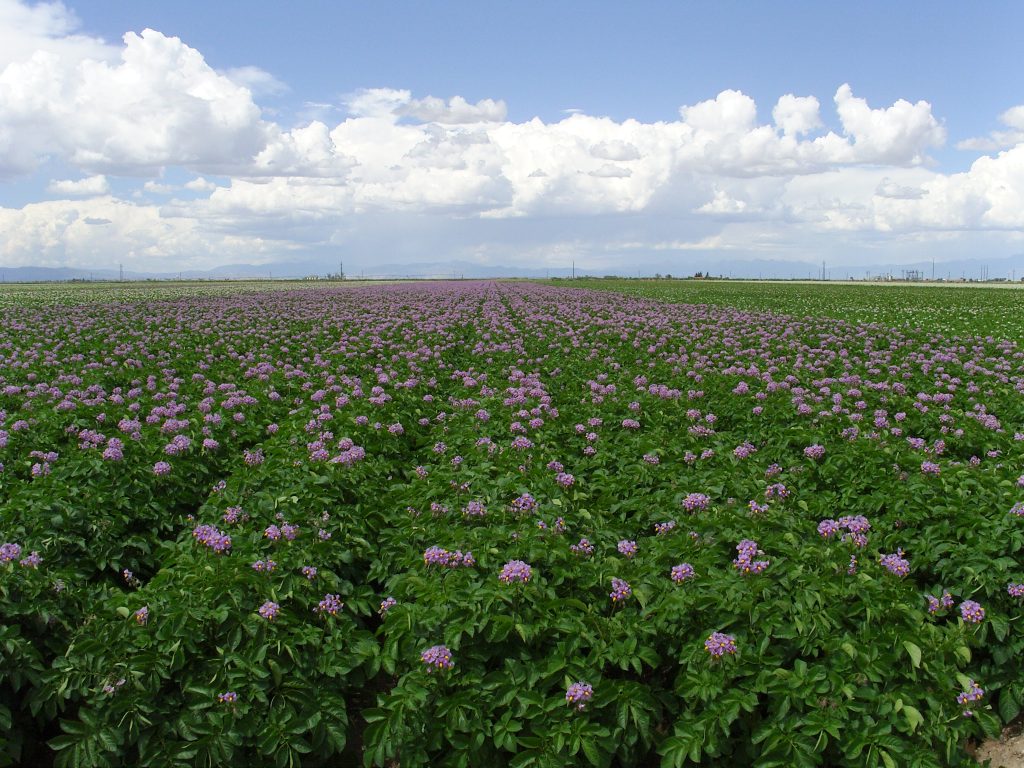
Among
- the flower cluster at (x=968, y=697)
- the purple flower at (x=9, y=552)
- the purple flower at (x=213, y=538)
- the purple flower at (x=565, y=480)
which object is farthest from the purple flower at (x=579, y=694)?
the purple flower at (x=9, y=552)

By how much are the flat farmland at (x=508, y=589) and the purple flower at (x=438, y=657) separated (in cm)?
2

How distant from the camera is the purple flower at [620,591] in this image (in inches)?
167

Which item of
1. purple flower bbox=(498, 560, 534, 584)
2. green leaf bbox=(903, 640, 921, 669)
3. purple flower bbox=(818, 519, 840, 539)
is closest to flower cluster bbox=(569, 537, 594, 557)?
purple flower bbox=(498, 560, 534, 584)

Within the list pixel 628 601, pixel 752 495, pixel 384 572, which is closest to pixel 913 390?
pixel 752 495

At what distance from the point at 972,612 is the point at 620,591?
2191 millimetres

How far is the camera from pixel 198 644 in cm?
407

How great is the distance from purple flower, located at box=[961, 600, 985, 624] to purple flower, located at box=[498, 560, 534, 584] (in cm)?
275

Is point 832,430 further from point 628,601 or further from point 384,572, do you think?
point 384,572

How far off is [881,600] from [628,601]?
1.59 meters

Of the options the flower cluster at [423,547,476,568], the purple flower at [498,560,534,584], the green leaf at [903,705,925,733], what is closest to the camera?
the green leaf at [903,705,925,733]

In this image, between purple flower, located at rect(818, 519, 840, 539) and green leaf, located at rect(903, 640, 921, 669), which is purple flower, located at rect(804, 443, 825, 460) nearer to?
purple flower, located at rect(818, 519, 840, 539)

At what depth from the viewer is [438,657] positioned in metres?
3.78

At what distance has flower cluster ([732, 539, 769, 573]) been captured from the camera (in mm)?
4289

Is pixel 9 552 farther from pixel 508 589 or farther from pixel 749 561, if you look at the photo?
pixel 749 561
